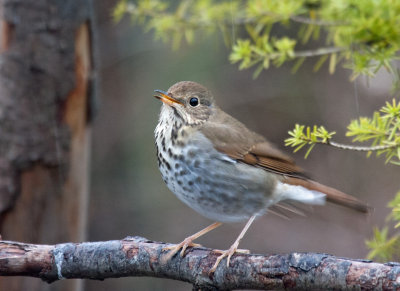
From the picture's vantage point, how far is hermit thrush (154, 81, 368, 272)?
10.2 feet

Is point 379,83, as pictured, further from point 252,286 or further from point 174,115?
point 252,286

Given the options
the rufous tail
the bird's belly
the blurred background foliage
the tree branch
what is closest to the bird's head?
the bird's belly

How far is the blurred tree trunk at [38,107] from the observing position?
161 inches

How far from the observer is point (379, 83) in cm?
670

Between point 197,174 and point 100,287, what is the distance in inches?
154

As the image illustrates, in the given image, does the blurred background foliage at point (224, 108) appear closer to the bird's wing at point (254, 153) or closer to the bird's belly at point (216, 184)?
the bird's wing at point (254, 153)

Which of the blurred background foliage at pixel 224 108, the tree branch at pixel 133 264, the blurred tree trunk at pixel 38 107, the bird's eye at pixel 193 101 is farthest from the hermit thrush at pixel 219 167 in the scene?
the blurred background foliage at pixel 224 108

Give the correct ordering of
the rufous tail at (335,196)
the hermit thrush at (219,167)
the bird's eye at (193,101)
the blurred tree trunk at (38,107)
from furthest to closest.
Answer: the blurred tree trunk at (38,107) → the bird's eye at (193,101) → the hermit thrush at (219,167) → the rufous tail at (335,196)

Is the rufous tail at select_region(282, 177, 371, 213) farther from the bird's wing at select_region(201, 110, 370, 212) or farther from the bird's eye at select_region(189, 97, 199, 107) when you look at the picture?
the bird's eye at select_region(189, 97, 199, 107)

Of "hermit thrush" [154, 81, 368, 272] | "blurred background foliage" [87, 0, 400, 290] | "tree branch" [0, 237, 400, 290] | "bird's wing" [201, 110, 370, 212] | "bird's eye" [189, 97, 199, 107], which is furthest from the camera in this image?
"blurred background foliage" [87, 0, 400, 290]

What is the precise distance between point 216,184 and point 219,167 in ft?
0.38

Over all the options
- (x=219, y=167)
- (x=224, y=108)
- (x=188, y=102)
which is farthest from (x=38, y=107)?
(x=224, y=108)

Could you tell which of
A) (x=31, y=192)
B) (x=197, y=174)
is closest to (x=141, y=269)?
(x=197, y=174)

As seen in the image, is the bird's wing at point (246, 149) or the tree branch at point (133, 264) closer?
the tree branch at point (133, 264)
